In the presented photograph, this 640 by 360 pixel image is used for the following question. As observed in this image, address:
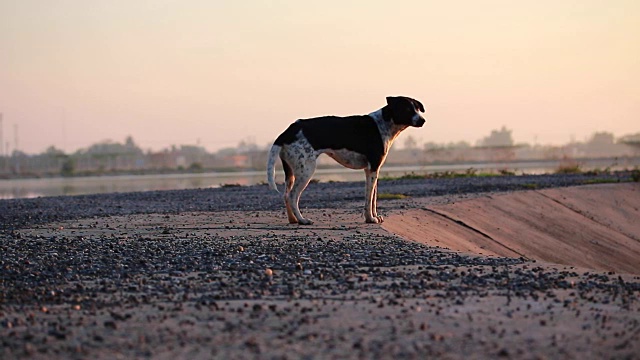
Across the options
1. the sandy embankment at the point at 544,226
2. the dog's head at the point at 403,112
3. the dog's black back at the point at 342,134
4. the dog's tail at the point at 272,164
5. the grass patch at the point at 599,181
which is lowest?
the sandy embankment at the point at 544,226

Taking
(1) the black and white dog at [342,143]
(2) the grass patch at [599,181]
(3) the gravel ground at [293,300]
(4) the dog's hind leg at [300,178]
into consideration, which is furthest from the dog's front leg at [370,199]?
(2) the grass patch at [599,181]

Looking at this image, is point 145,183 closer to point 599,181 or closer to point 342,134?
point 599,181

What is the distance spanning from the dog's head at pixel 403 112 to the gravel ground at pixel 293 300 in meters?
2.16

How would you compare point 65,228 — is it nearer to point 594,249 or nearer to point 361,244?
point 361,244

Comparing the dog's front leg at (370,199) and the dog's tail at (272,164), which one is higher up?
the dog's tail at (272,164)

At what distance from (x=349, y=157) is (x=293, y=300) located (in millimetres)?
7757

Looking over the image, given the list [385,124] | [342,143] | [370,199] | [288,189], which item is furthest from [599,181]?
[288,189]

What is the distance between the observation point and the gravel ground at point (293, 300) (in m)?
6.49

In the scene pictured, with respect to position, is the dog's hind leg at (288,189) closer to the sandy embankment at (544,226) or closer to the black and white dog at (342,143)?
the black and white dog at (342,143)

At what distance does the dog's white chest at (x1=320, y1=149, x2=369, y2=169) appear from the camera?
1562cm

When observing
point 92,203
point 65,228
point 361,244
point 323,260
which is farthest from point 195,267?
point 92,203

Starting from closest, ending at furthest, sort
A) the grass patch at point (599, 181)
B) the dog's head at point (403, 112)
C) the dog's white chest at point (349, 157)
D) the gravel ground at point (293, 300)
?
the gravel ground at point (293, 300) < the dog's head at point (403, 112) < the dog's white chest at point (349, 157) < the grass patch at point (599, 181)

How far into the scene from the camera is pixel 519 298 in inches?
321

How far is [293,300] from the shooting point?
8.12 metres
